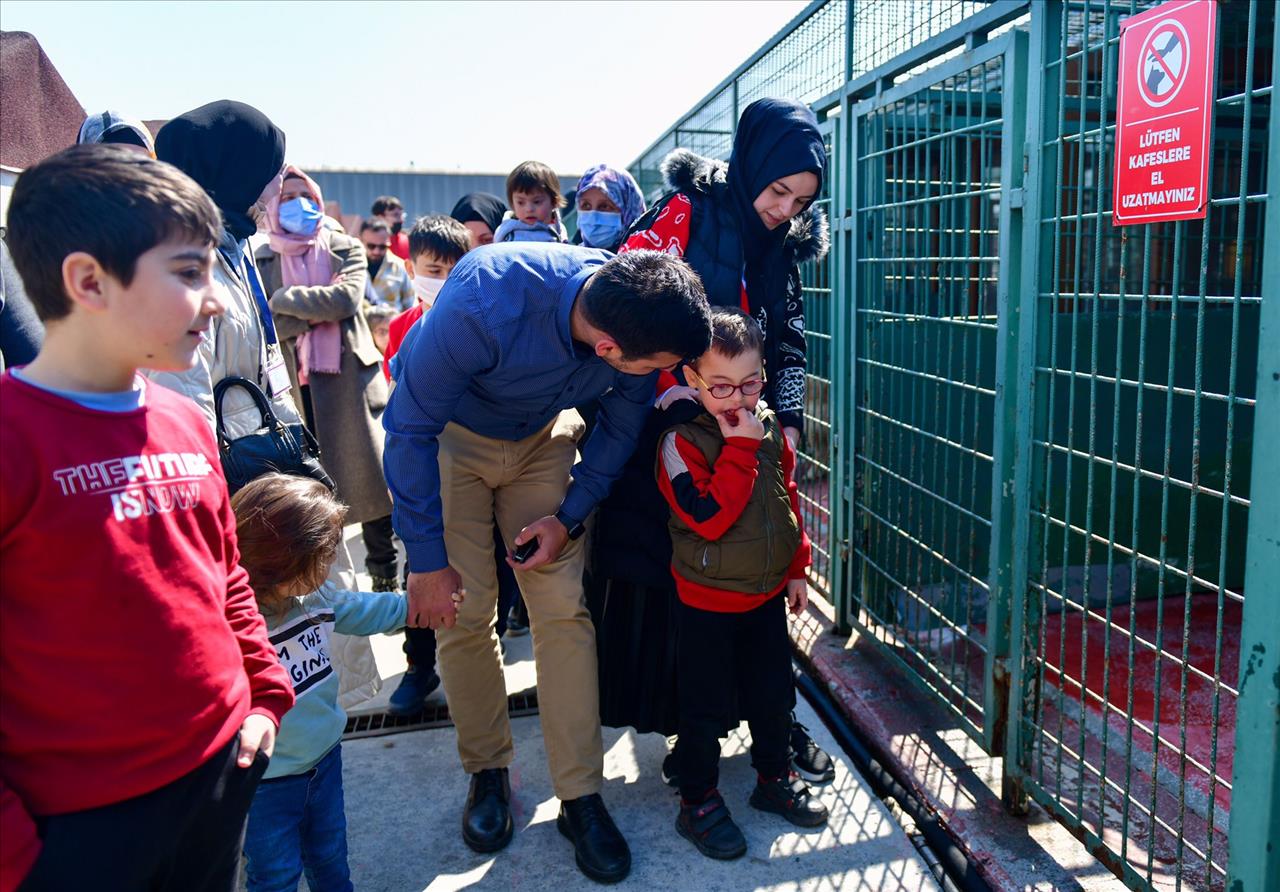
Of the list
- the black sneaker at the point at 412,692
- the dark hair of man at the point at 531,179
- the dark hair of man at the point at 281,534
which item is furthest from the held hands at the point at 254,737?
the dark hair of man at the point at 531,179

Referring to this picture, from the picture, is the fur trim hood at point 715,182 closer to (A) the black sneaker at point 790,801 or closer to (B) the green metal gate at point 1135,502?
(B) the green metal gate at point 1135,502

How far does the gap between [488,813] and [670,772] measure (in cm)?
57

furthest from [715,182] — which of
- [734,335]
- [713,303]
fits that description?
[734,335]

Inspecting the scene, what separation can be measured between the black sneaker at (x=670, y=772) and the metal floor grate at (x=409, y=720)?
1.89ft

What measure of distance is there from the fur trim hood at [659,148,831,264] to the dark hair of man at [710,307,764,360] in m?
0.59

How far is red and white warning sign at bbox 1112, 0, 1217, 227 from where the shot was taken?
1.88 meters

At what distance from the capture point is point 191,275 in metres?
1.33

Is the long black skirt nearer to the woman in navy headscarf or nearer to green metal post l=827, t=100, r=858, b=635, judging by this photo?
the woman in navy headscarf

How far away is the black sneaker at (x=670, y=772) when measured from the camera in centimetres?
284

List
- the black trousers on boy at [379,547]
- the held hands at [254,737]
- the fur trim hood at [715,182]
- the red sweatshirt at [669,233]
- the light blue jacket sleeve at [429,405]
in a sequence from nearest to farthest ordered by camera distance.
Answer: the held hands at [254,737]
the light blue jacket sleeve at [429,405]
the red sweatshirt at [669,233]
the fur trim hood at [715,182]
the black trousers on boy at [379,547]

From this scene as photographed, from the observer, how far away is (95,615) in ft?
4.06

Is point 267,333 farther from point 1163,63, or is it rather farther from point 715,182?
point 1163,63

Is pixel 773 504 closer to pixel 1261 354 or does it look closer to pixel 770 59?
pixel 1261 354

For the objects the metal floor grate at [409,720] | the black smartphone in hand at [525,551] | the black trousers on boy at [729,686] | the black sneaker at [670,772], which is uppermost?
the black smartphone in hand at [525,551]
